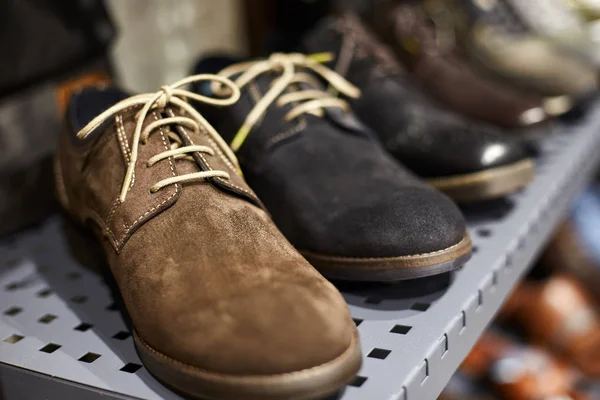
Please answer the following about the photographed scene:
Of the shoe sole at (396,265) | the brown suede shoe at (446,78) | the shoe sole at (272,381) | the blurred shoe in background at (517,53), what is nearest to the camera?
the shoe sole at (272,381)

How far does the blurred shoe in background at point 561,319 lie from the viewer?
1.02m

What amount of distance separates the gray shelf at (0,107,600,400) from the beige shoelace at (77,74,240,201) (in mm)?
138

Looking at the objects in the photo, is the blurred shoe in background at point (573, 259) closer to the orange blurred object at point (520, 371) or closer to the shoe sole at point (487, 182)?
the orange blurred object at point (520, 371)

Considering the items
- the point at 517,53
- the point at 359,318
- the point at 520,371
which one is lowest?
the point at 520,371

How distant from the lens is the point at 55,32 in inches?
30.8

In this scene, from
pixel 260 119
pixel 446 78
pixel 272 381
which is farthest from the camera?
pixel 446 78

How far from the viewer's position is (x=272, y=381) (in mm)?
382

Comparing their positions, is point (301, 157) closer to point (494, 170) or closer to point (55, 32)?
point (494, 170)

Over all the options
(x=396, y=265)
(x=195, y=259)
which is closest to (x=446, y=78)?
(x=396, y=265)

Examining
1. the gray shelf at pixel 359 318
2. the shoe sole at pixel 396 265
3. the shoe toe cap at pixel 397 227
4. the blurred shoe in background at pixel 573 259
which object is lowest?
the blurred shoe in background at pixel 573 259

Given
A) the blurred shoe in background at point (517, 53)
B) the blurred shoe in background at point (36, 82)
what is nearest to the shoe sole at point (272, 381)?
the blurred shoe in background at point (36, 82)

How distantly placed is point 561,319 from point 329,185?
2.14 feet

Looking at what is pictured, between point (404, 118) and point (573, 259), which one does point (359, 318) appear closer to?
point (404, 118)

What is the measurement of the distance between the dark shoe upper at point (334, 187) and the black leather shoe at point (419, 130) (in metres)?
0.08
